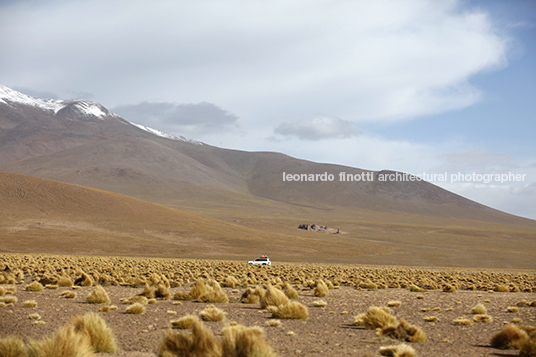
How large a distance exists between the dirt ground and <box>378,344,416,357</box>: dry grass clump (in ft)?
0.79

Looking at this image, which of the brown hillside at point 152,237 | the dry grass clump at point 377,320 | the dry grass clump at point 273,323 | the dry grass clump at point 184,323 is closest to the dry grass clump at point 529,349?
the dry grass clump at point 377,320

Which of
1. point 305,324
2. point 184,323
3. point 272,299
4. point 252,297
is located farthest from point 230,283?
point 184,323

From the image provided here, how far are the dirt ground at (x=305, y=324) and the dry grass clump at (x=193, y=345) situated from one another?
1245mm

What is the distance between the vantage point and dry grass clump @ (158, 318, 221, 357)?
576cm

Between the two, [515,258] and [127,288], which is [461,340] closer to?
[127,288]

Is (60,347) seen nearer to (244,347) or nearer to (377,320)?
(244,347)

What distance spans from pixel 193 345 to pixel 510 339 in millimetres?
5411

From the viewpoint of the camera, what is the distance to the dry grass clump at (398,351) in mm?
6762

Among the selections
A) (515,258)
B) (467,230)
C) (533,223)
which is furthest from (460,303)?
(533,223)

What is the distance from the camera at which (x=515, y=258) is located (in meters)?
66.5

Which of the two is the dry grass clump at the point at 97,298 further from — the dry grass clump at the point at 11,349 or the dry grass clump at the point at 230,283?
the dry grass clump at the point at 230,283

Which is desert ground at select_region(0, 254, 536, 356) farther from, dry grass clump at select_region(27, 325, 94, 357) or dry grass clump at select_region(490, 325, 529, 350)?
dry grass clump at select_region(27, 325, 94, 357)

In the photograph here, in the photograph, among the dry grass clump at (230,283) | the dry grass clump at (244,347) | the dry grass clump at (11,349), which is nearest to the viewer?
the dry grass clump at (244,347)

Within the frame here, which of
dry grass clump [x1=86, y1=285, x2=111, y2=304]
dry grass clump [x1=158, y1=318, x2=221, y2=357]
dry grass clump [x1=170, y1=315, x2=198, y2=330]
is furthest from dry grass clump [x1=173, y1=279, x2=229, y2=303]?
dry grass clump [x1=158, y1=318, x2=221, y2=357]
